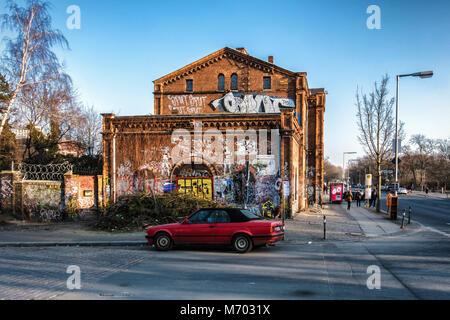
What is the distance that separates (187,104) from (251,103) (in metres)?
5.50

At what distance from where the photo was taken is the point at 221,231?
11.4m

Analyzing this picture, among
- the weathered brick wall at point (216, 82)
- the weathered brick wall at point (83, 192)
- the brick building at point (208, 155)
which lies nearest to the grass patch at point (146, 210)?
the brick building at point (208, 155)

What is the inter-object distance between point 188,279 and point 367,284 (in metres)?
3.73

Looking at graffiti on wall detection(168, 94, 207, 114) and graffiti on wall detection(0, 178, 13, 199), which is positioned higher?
graffiti on wall detection(168, 94, 207, 114)

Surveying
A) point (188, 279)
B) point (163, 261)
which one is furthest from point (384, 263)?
point (163, 261)

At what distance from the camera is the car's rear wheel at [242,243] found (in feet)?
37.0

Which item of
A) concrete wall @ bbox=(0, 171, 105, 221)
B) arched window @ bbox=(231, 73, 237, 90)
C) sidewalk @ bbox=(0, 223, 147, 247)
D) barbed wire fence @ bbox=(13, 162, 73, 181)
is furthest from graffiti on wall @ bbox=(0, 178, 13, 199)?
arched window @ bbox=(231, 73, 237, 90)

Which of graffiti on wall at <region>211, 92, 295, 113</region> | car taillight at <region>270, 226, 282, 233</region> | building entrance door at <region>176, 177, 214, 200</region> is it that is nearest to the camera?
car taillight at <region>270, 226, 282, 233</region>

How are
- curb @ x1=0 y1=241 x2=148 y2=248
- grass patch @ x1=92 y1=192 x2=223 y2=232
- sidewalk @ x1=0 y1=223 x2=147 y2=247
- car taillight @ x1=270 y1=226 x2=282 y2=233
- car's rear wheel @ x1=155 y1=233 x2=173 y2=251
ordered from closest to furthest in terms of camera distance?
car taillight @ x1=270 y1=226 x2=282 y2=233, car's rear wheel @ x1=155 y1=233 x2=173 y2=251, curb @ x1=0 y1=241 x2=148 y2=248, sidewalk @ x1=0 y1=223 x2=147 y2=247, grass patch @ x1=92 y1=192 x2=223 y2=232

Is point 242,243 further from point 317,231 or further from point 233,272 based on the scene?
point 317,231

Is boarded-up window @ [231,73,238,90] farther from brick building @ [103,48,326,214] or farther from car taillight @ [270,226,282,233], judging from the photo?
car taillight @ [270,226,282,233]

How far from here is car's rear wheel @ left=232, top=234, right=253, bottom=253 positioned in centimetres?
1127
